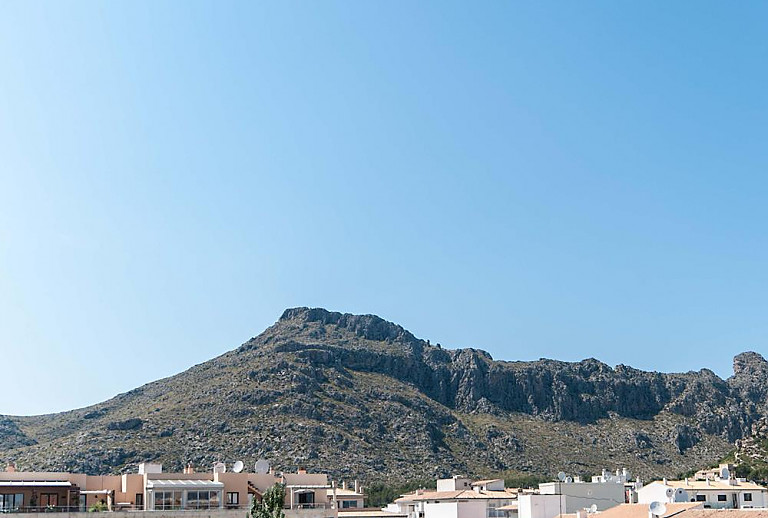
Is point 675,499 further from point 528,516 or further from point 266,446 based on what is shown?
point 266,446

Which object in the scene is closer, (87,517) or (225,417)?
(87,517)

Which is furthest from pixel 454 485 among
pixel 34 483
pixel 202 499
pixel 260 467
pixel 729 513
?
pixel 34 483

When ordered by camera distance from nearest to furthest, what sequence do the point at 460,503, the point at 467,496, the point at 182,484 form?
the point at 182,484
the point at 460,503
the point at 467,496

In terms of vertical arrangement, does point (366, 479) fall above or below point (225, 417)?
below

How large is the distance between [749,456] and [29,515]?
461 feet

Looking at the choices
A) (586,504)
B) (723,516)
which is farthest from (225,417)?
(723,516)

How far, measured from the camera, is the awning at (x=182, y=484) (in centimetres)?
6362

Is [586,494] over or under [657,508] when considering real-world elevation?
under

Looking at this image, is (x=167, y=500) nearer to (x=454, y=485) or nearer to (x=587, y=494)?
(x=587, y=494)

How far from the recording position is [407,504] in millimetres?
106875

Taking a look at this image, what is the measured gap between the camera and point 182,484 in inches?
2537

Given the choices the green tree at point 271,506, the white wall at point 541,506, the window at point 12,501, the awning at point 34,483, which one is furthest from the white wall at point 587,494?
the window at point 12,501

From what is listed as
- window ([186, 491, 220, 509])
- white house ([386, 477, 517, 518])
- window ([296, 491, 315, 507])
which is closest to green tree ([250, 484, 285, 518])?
window ([186, 491, 220, 509])

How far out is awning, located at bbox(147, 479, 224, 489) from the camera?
6362 cm
